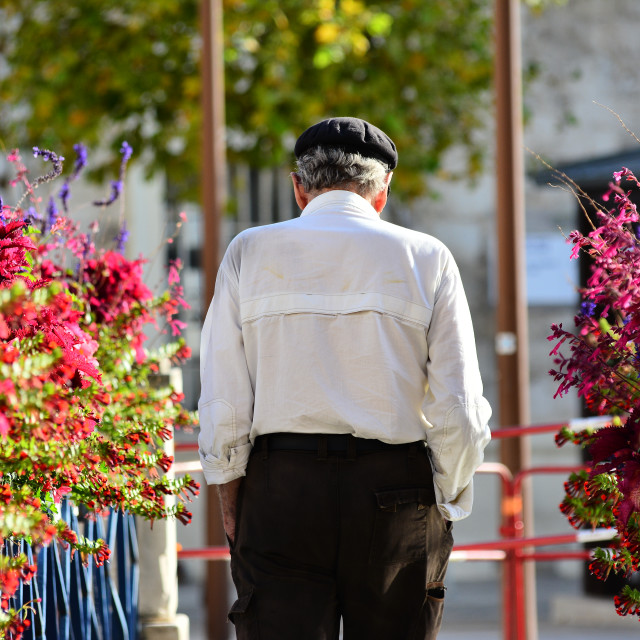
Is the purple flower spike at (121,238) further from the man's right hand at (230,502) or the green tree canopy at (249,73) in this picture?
the green tree canopy at (249,73)

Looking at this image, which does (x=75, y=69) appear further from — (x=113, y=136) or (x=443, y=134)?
(x=443, y=134)

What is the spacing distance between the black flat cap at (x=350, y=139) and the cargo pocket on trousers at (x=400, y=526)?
0.76m

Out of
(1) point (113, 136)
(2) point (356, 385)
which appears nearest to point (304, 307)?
(2) point (356, 385)

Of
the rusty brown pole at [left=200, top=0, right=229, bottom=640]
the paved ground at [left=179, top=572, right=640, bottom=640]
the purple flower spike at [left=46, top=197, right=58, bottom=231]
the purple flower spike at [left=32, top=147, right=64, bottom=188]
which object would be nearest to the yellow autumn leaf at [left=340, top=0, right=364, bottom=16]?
the rusty brown pole at [left=200, top=0, right=229, bottom=640]

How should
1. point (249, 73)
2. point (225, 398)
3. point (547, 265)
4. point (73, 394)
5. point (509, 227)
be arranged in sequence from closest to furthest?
1. point (73, 394)
2. point (225, 398)
3. point (509, 227)
4. point (249, 73)
5. point (547, 265)

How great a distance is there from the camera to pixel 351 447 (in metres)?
2.36

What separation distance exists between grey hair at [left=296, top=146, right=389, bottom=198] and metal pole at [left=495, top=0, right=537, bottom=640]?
3611 millimetres

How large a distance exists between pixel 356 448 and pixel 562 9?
30.9 ft

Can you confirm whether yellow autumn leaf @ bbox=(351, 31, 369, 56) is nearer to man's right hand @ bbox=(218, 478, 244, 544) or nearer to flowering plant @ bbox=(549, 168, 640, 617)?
flowering plant @ bbox=(549, 168, 640, 617)

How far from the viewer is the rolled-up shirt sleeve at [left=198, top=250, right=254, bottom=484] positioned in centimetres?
244

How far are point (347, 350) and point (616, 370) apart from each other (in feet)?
1.87

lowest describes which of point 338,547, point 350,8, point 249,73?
point 338,547

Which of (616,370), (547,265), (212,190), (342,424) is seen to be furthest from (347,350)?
(547,265)

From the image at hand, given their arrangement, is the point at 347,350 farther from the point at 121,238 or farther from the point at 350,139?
the point at 121,238
